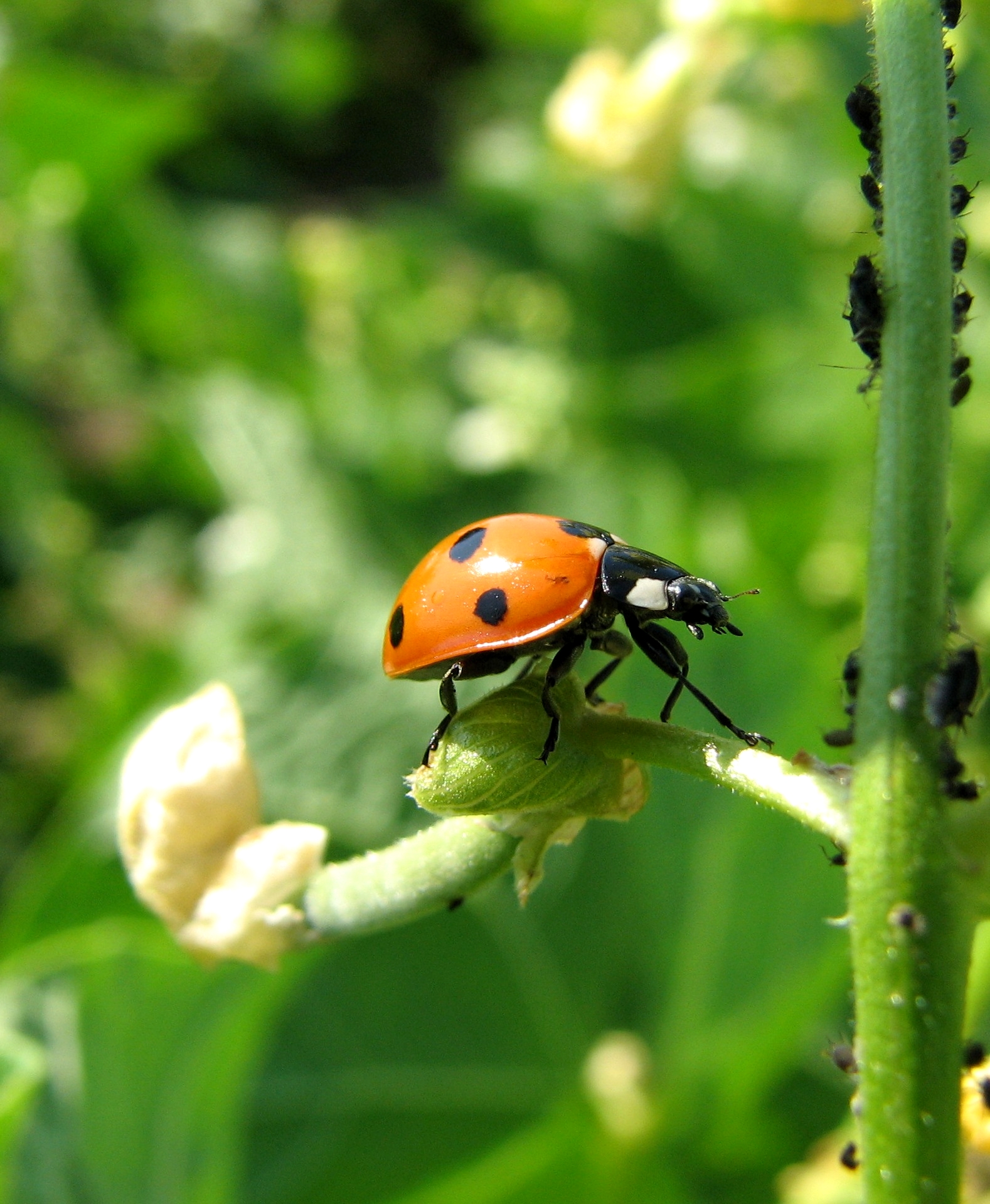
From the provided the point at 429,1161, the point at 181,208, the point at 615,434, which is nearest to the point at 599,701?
the point at 429,1161

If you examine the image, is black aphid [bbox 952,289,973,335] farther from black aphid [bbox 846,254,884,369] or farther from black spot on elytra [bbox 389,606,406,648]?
black spot on elytra [bbox 389,606,406,648]

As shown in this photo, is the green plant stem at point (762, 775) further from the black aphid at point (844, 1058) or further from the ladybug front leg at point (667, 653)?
the ladybug front leg at point (667, 653)

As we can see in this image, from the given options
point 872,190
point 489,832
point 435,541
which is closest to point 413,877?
point 489,832

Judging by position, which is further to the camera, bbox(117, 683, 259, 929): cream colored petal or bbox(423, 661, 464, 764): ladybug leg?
bbox(423, 661, 464, 764): ladybug leg

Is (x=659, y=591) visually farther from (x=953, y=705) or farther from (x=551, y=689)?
(x=953, y=705)

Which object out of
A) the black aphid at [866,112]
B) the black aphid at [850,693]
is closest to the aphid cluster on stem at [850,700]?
the black aphid at [850,693]

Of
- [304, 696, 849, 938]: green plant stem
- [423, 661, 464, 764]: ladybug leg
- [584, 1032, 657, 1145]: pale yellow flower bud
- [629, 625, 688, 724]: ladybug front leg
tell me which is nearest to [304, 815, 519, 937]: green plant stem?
[304, 696, 849, 938]: green plant stem

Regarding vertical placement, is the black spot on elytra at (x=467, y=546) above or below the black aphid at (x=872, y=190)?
below
